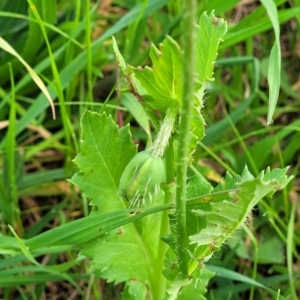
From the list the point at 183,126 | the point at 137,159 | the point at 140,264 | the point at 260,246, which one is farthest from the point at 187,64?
the point at 260,246

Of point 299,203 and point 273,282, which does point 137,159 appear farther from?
point 299,203

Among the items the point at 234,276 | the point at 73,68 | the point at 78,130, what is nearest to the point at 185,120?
the point at 234,276

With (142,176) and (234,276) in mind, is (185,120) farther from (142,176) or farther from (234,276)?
(234,276)

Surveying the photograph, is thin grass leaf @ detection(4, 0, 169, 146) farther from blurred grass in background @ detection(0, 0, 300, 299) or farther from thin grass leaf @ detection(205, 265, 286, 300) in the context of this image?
thin grass leaf @ detection(205, 265, 286, 300)

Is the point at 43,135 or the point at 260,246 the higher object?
the point at 43,135

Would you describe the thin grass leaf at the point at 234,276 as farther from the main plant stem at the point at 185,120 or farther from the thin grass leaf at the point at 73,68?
the thin grass leaf at the point at 73,68

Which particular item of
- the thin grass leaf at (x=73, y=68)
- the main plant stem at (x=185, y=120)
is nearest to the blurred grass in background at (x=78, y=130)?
the thin grass leaf at (x=73, y=68)

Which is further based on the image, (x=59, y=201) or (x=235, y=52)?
(x=235, y=52)
